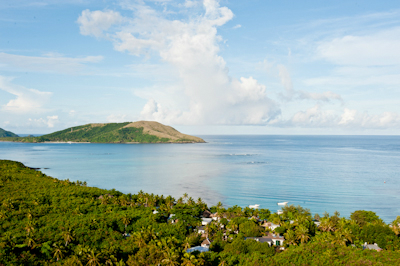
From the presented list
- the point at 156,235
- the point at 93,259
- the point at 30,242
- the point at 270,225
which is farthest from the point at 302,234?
the point at 30,242

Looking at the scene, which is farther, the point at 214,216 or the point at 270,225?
the point at 214,216

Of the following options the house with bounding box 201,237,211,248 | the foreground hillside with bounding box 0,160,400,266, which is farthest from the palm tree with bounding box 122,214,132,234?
the house with bounding box 201,237,211,248

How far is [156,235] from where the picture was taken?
50.7 metres

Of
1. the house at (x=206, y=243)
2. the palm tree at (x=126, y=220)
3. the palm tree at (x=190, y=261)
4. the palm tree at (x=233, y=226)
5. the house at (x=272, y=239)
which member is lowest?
the house at (x=272, y=239)

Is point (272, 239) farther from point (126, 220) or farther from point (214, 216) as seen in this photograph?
point (126, 220)

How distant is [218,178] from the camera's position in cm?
13150

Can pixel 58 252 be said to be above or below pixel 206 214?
above

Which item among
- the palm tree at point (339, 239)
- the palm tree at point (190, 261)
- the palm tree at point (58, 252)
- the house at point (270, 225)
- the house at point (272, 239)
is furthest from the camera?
the house at point (270, 225)

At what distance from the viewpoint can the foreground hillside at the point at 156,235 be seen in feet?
137

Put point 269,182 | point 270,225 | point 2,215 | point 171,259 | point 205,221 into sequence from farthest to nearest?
point 269,182 < point 205,221 < point 270,225 < point 2,215 < point 171,259

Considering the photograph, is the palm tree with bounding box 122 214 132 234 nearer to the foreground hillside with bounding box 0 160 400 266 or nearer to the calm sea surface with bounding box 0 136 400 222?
the foreground hillside with bounding box 0 160 400 266

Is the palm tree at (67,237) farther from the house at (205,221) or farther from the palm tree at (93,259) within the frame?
the house at (205,221)

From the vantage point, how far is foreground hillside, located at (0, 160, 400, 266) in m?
41.9

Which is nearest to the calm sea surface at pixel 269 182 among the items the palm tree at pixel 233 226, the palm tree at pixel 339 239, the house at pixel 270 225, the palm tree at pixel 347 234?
the house at pixel 270 225
